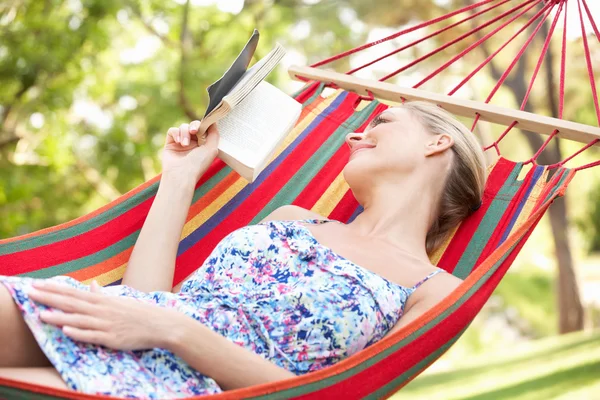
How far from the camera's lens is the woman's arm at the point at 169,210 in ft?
6.89

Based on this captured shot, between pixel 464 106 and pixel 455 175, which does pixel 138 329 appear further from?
pixel 464 106

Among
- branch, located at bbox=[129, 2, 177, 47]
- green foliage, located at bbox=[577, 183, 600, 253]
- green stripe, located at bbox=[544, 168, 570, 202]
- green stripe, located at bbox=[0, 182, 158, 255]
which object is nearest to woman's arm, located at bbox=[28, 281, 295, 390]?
green stripe, located at bbox=[0, 182, 158, 255]

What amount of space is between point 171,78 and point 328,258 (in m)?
5.74

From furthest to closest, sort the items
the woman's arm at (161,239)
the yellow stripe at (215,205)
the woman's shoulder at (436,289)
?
the yellow stripe at (215,205) < the woman's arm at (161,239) < the woman's shoulder at (436,289)

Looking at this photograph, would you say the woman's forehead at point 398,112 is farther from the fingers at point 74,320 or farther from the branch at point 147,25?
the branch at point 147,25

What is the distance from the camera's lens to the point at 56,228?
2.22 m

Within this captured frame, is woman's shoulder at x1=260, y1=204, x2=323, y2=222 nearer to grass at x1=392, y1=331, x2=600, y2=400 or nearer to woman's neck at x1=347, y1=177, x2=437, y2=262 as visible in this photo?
woman's neck at x1=347, y1=177, x2=437, y2=262

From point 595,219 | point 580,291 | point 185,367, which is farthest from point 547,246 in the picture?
point 185,367

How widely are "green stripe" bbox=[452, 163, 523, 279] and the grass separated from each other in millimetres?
2927

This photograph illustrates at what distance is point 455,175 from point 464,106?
0.51m

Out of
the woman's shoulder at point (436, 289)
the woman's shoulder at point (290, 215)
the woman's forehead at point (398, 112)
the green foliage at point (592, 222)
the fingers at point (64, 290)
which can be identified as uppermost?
the green foliage at point (592, 222)

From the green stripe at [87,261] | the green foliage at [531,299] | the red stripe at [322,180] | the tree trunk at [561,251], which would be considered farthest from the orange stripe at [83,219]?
the green foliage at [531,299]

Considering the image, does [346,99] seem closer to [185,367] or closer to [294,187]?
[294,187]

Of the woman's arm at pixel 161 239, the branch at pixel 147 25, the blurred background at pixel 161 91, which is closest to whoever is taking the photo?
the woman's arm at pixel 161 239
